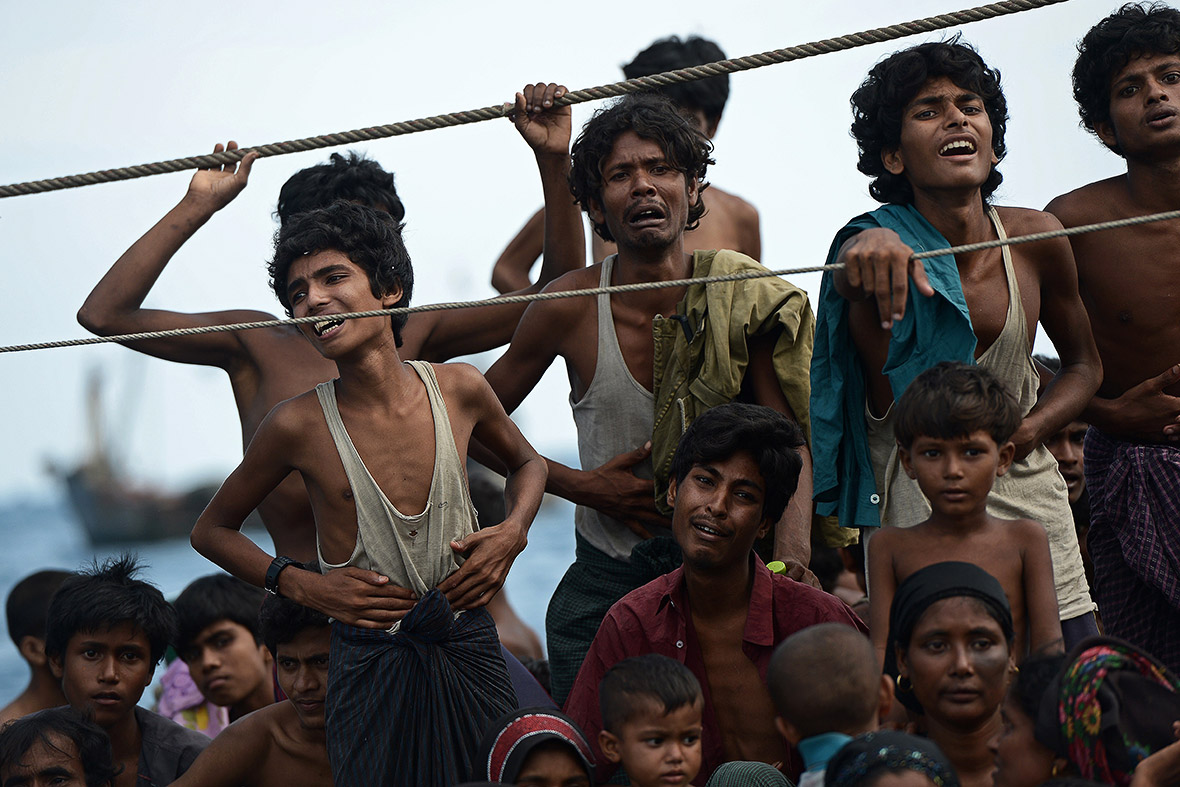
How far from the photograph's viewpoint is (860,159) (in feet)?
11.4

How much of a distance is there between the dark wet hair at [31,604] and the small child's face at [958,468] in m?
3.06

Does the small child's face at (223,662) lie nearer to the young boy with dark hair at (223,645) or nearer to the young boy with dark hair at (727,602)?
the young boy with dark hair at (223,645)

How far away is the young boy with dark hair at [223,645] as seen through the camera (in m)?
4.54

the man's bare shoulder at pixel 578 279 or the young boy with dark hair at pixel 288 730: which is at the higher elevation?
the man's bare shoulder at pixel 578 279

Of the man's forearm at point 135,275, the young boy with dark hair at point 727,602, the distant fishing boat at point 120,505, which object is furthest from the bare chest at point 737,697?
the distant fishing boat at point 120,505

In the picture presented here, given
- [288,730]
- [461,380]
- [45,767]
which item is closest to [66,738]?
[45,767]

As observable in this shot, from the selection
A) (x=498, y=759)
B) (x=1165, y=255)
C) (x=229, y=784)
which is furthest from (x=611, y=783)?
(x=1165, y=255)

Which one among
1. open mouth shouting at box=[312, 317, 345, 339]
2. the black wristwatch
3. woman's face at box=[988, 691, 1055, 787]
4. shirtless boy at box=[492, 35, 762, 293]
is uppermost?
shirtless boy at box=[492, 35, 762, 293]

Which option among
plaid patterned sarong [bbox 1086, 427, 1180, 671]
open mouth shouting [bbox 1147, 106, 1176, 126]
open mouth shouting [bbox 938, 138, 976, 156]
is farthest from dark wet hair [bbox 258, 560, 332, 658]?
open mouth shouting [bbox 1147, 106, 1176, 126]

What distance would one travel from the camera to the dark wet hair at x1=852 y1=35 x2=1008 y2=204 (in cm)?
331

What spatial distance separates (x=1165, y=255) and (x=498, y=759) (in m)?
1.95

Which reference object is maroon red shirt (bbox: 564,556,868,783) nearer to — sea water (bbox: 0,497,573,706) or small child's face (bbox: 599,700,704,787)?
small child's face (bbox: 599,700,704,787)

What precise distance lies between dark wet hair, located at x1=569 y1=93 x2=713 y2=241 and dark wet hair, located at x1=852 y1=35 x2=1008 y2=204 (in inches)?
18.2

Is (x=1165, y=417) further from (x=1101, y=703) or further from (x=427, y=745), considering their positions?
(x=427, y=745)
